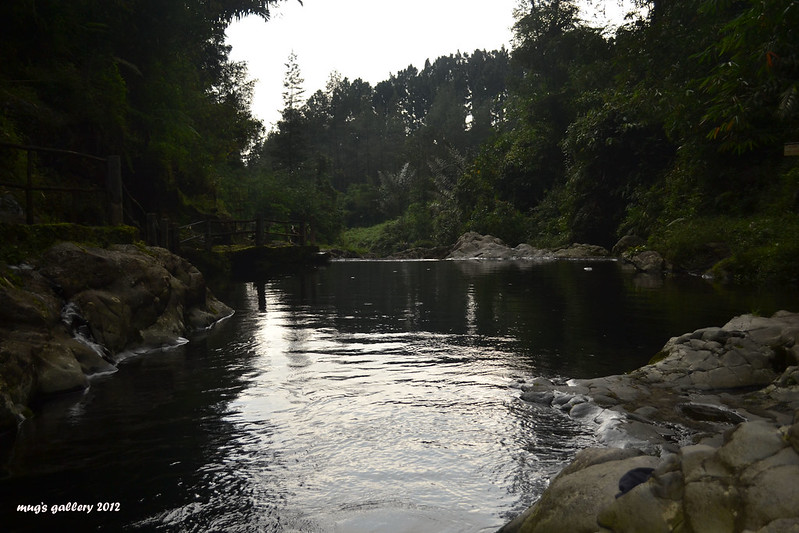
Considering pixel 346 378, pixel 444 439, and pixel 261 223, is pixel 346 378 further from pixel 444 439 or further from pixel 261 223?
pixel 261 223

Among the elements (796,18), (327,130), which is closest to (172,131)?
(796,18)

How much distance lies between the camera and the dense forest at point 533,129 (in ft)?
44.5

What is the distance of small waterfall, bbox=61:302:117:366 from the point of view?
25.0 ft

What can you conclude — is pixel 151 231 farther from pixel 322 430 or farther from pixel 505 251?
pixel 505 251

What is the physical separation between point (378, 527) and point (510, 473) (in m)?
1.20

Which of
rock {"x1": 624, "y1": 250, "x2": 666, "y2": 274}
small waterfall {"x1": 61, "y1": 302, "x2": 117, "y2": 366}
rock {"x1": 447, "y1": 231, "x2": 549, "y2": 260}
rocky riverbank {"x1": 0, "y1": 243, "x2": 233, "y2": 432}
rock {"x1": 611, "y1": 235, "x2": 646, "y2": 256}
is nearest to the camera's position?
rocky riverbank {"x1": 0, "y1": 243, "x2": 233, "y2": 432}

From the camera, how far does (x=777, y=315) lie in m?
8.02

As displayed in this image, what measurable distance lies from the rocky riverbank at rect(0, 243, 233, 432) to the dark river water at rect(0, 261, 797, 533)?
290 mm

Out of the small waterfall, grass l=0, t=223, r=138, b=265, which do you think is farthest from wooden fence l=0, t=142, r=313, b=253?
the small waterfall

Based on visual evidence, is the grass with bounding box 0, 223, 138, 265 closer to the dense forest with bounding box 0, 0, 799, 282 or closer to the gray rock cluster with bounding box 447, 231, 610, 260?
the dense forest with bounding box 0, 0, 799, 282

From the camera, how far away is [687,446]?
9.21ft

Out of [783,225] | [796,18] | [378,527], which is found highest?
[796,18]

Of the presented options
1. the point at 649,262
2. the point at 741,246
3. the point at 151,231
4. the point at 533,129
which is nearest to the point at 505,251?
the point at 533,129

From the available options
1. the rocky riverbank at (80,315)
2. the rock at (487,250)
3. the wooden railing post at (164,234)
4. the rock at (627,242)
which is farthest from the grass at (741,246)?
the wooden railing post at (164,234)
